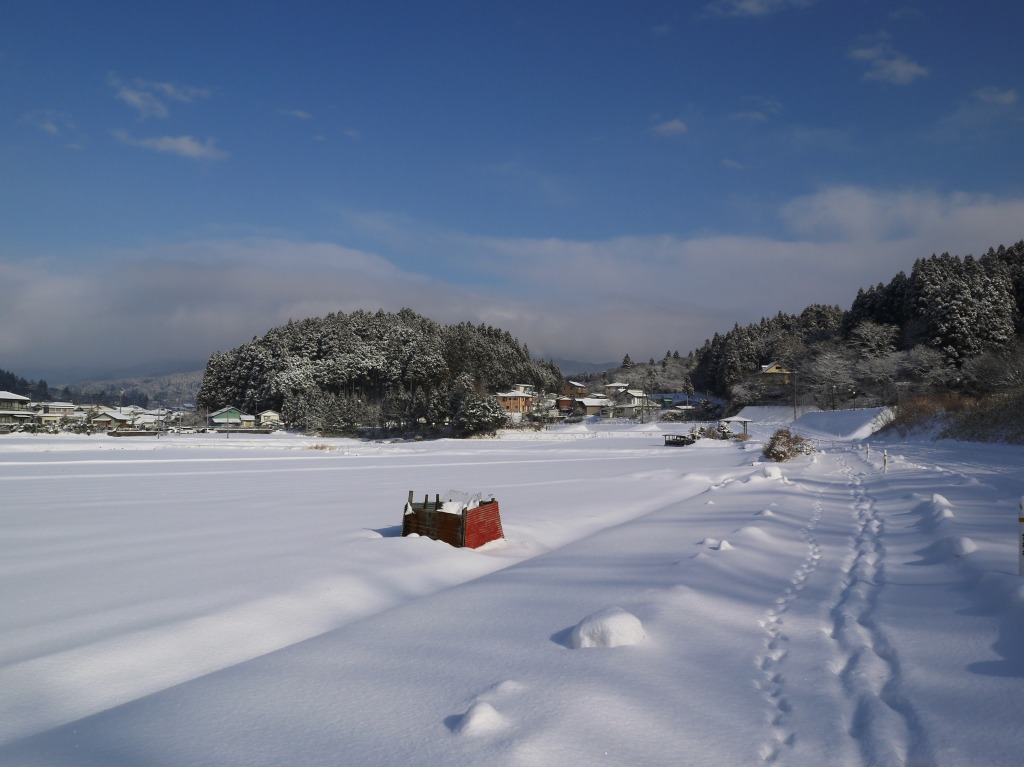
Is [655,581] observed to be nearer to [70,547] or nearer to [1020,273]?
[70,547]

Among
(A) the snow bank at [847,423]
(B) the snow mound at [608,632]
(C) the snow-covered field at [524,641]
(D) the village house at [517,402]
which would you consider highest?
(D) the village house at [517,402]

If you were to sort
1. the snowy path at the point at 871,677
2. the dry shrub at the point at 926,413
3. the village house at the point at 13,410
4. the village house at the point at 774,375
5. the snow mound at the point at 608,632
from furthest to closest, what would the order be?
the village house at the point at 13,410, the village house at the point at 774,375, the dry shrub at the point at 926,413, the snow mound at the point at 608,632, the snowy path at the point at 871,677

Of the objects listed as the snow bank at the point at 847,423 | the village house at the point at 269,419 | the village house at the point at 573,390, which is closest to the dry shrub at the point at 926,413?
the snow bank at the point at 847,423

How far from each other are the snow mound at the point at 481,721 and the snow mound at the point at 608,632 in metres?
1.32

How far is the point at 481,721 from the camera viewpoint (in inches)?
138

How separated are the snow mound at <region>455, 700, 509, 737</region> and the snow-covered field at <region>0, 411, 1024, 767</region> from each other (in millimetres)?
15

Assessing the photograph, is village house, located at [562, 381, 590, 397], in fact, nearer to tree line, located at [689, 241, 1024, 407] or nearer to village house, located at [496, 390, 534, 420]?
village house, located at [496, 390, 534, 420]

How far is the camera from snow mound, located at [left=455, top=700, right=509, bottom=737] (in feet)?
11.3

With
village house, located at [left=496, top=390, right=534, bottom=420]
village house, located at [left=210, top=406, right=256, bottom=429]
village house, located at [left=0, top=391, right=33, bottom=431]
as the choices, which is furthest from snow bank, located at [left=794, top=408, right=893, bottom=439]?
village house, located at [left=0, top=391, right=33, bottom=431]

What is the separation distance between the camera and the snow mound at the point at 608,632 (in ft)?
15.5

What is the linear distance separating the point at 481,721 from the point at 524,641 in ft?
4.95

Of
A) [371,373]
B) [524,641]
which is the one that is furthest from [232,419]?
[524,641]

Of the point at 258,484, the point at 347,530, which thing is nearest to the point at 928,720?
the point at 347,530

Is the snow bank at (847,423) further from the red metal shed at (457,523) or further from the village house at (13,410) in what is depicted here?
the village house at (13,410)
